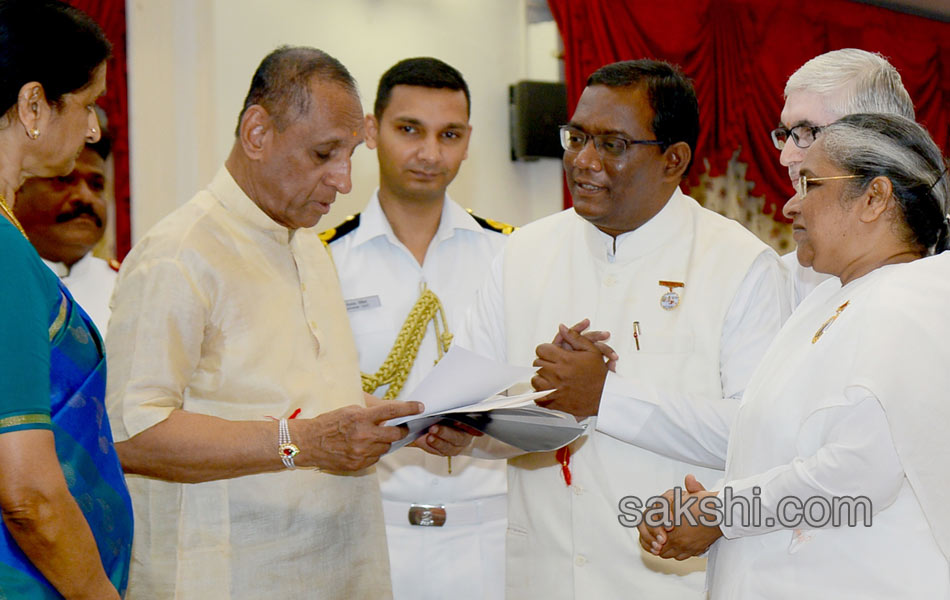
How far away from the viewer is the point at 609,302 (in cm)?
252

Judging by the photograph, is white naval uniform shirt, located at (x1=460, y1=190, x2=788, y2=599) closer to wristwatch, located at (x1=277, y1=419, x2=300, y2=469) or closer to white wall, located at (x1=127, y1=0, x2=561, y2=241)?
wristwatch, located at (x1=277, y1=419, x2=300, y2=469)

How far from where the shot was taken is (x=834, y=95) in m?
2.46

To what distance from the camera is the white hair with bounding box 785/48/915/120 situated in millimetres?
2449

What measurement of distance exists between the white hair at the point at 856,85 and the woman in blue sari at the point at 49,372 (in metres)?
1.64

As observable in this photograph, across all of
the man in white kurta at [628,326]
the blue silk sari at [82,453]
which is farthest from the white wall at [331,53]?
the blue silk sari at [82,453]

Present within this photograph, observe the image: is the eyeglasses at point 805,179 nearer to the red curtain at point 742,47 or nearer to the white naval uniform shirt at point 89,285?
the white naval uniform shirt at point 89,285

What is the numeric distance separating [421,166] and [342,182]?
2.95 ft

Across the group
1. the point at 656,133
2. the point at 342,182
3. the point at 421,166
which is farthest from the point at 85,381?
the point at 421,166

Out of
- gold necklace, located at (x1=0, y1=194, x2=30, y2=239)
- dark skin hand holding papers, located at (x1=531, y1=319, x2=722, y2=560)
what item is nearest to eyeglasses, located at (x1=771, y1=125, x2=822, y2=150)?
dark skin hand holding papers, located at (x1=531, y1=319, x2=722, y2=560)

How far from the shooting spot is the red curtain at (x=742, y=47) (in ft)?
19.6

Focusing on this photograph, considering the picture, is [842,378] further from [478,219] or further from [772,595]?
[478,219]

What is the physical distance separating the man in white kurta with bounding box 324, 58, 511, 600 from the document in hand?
35.7 inches

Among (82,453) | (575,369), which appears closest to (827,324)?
(575,369)

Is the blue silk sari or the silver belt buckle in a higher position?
the blue silk sari
